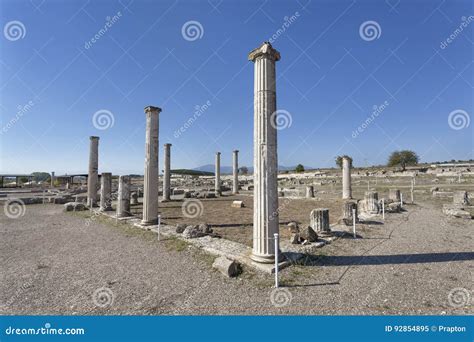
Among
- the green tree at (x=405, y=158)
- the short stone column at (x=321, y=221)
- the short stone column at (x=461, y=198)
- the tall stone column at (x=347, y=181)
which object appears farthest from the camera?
the green tree at (x=405, y=158)

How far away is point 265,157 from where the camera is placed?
6.35 m

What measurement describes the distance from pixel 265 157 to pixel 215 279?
3149 millimetres

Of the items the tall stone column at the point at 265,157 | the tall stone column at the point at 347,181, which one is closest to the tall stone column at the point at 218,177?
the tall stone column at the point at 347,181

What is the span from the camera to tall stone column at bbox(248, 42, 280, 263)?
20.6 feet

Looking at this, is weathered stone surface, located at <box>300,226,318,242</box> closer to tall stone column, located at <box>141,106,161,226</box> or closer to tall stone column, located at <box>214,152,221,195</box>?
tall stone column, located at <box>141,106,161,226</box>

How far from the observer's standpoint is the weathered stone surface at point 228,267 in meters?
5.64

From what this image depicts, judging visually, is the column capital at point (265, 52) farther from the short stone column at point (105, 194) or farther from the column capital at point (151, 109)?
the short stone column at point (105, 194)

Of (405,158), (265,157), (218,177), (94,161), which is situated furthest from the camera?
(405,158)

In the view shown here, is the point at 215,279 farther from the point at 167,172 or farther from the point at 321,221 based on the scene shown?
the point at 167,172

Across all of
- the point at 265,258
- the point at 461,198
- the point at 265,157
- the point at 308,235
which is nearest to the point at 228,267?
the point at 265,258

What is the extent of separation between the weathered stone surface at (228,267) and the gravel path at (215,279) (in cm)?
16

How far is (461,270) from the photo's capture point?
19.2 ft
